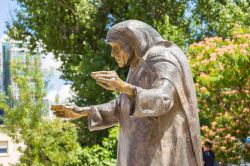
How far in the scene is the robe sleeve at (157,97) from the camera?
12.7 feet

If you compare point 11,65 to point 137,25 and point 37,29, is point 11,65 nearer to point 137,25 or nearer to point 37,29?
point 37,29

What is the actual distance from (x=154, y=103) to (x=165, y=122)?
25 centimetres

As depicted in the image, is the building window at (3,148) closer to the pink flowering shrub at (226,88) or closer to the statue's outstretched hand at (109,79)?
the pink flowering shrub at (226,88)

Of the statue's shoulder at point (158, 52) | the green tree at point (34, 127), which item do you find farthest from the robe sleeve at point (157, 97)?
the green tree at point (34, 127)

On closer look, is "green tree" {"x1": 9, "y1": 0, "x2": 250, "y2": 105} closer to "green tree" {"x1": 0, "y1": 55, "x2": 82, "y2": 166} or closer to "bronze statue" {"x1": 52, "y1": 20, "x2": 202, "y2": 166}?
"green tree" {"x1": 0, "y1": 55, "x2": 82, "y2": 166}

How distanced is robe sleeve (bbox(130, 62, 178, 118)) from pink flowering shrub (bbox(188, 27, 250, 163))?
34.5 ft

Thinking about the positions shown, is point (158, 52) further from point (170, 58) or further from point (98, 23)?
point (98, 23)

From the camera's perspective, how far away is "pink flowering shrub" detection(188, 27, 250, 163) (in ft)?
48.0

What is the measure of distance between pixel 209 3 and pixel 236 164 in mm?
6802

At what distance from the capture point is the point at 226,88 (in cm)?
1556

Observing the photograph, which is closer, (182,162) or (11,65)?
(182,162)

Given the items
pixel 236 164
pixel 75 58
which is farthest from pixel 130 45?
pixel 75 58

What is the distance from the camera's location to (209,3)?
23.1 m

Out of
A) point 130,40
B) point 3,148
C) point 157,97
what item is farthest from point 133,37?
point 3,148
